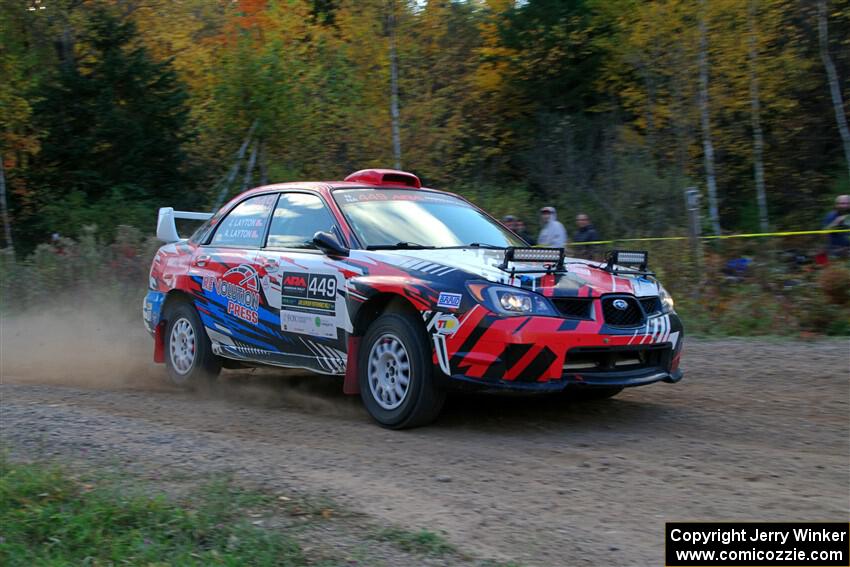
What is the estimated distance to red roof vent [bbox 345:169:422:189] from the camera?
26.3ft

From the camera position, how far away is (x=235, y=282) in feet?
25.8

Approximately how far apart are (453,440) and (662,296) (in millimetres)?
1949

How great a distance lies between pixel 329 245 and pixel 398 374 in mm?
1142

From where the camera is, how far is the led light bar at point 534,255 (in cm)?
616

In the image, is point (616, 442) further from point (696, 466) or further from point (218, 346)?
point (218, 346)

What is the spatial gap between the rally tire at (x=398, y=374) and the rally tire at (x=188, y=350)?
7.24ft

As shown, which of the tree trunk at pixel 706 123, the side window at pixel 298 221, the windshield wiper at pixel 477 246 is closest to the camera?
the windshield wiper at pixel 477 246

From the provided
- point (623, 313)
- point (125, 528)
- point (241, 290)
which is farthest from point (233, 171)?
point (125, 528)

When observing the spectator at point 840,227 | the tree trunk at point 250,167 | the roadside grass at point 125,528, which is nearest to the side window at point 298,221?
the roadside grass at point 125,528

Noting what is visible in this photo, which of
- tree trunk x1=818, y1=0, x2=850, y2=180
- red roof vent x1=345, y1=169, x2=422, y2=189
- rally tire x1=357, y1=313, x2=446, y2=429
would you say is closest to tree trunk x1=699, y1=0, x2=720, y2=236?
tree trunk x1=818, y1=0, x2=850, y2=180

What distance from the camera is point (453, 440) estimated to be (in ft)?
20.2

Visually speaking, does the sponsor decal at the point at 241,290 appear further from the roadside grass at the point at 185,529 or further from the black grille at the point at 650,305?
the black grille at the point at 650,305

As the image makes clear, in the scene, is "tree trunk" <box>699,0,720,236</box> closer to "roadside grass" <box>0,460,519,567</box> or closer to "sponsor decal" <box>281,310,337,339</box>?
"sponsor decal" <box>281,310,337,339</box>

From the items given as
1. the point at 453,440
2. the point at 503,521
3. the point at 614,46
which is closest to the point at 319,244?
the point at 453,440
